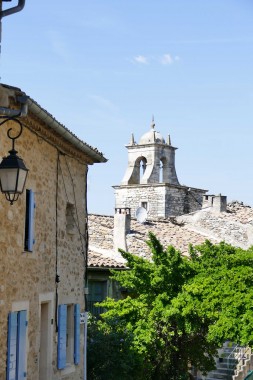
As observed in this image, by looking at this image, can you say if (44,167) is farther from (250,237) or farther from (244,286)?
(250,237)

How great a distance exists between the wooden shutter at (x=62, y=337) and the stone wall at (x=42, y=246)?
11cm

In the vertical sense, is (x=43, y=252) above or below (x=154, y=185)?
below

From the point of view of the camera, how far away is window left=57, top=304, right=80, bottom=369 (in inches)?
546

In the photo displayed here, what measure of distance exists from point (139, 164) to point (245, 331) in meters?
40.7

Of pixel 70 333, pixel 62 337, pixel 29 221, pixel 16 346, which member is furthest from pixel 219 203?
pixel 16 346

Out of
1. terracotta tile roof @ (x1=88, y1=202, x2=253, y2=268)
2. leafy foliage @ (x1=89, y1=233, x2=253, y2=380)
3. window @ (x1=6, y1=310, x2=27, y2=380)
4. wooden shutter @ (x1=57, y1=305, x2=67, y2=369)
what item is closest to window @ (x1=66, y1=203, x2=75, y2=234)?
wooden shutter @ (x1=57, y1=305, x2=67, y2=369)

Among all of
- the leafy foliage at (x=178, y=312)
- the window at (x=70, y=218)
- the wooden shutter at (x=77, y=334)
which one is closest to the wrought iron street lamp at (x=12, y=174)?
the window at (x=70, y=218)

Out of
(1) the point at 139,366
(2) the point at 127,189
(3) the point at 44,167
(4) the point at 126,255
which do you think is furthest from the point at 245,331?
(2) the point at 127,189

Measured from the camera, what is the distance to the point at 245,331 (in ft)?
55.7

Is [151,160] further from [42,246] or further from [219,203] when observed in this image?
[42,246]

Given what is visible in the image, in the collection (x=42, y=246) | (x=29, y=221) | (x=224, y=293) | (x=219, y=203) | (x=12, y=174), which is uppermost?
(x=219, y=203)

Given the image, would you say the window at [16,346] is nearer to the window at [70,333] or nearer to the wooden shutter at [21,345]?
the wooden shutter at [21,345]

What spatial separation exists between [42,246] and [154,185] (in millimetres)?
42510

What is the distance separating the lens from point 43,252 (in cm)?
1287
